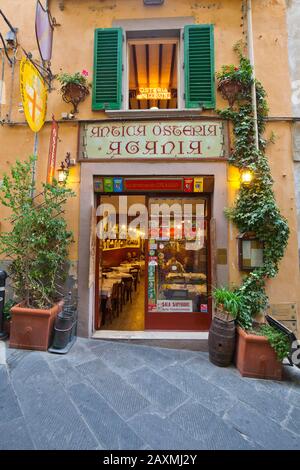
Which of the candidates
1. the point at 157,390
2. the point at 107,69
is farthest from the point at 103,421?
the point at 107,69

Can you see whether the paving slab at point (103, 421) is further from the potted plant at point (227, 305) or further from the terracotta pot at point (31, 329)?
the potted plant at point (227, 305)

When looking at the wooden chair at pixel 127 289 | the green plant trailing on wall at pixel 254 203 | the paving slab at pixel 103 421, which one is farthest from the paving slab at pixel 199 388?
the wooden chair at pixel 127 289

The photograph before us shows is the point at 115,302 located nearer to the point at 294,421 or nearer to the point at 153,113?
the point at 294,421

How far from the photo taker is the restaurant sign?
4496 mm

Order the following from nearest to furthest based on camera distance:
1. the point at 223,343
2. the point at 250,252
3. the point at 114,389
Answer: the point at 114,389 → the point at 223,343 → the point at 250,252

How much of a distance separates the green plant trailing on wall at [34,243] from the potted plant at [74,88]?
1.58 metres

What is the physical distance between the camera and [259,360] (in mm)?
3369

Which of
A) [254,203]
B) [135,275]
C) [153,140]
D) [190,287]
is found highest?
[153,140]

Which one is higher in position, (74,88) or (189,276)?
(74,88)

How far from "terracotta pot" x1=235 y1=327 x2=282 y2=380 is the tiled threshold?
984mm

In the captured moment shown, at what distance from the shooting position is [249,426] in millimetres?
2445

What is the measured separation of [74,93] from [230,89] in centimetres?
309
